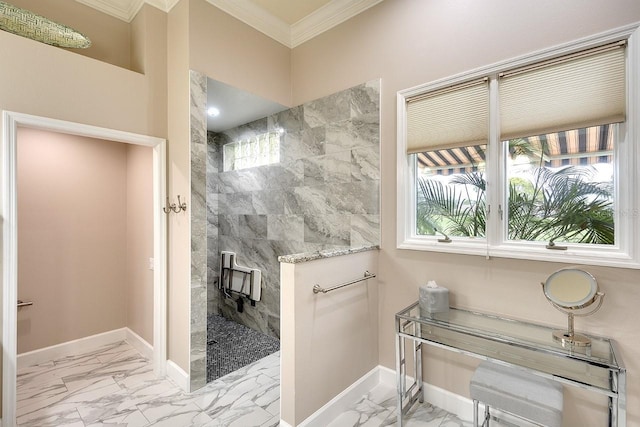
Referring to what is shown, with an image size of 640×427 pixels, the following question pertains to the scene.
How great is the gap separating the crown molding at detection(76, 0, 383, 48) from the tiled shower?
666 mm

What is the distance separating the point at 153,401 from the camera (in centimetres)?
224

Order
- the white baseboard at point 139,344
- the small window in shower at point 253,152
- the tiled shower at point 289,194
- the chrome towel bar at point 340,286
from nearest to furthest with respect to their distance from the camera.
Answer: the chrome towel bar at point 340,286 → the tiled shower at point 289,194 → the white baseboard at point 139,344 → the small window in shower at point 253,152

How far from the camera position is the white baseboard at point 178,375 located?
2.35m

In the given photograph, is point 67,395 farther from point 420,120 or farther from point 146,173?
point 420,120

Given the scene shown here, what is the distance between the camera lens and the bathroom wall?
2787mm

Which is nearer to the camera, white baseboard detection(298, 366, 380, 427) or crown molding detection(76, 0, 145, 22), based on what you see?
white baseboard detection(298, 366, 380, 427)

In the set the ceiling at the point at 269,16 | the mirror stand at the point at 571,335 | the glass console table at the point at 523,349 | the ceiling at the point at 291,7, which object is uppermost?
the ceiling at the point at 291,7

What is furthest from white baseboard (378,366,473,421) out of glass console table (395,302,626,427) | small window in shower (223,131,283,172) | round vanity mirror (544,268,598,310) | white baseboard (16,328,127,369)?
white baseboard (16,328,127,369)

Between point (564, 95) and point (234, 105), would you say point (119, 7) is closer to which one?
point (234, 105)

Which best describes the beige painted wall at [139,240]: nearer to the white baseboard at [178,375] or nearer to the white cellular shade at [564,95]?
the white baseboard at [178,375]

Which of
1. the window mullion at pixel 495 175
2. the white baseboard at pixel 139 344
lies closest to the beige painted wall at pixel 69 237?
the white baseboard at pixel 139 344

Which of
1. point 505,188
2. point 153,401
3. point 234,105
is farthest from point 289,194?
point 153,401

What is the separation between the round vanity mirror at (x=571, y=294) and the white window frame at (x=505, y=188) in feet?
0.39

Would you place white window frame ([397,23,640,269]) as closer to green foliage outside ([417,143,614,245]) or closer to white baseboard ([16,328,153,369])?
green foliage outside ([417,143,614,245])
